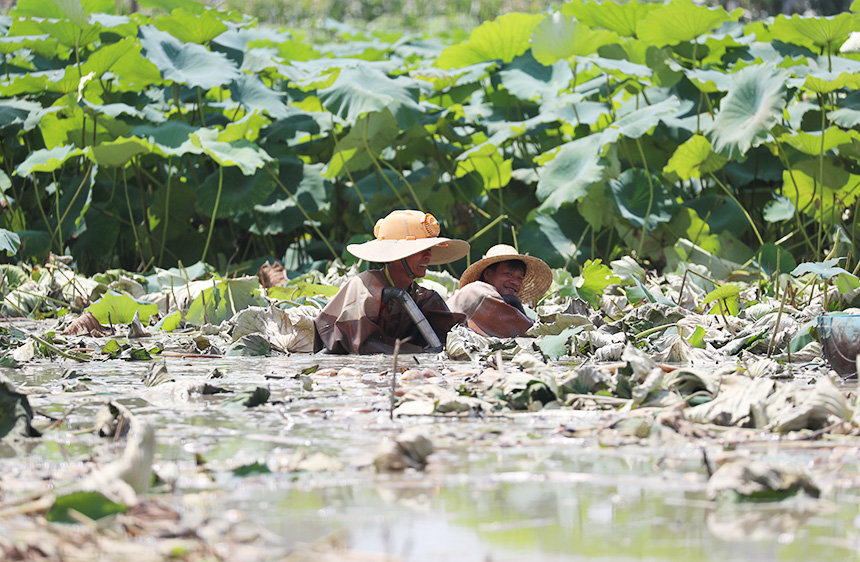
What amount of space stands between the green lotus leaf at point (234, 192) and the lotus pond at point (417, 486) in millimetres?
3915

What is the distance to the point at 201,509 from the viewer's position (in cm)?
Result: 141

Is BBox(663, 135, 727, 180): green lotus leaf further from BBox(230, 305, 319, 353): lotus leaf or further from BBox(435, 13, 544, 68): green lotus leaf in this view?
BBox(230, 305, 319, 353): lotus leaf

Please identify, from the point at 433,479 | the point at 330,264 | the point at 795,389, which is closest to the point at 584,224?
the point at 330,264

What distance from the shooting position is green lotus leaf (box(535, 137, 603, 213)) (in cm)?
→ 559

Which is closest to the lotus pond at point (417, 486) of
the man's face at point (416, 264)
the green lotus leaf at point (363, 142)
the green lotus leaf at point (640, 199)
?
the man's face at point (416, 264)

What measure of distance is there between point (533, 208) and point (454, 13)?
13.4 m

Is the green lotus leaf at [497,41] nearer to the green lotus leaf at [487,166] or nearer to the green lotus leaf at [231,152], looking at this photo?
the green lotus leaf at [487,166]

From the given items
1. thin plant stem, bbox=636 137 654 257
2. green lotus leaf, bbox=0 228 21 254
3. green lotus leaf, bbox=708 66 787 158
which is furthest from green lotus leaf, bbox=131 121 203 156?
green lotus leaf, bbox=708 66 787 158

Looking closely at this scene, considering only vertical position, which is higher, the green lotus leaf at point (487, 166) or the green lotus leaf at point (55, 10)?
the green lotus leaf at point (55, 10)

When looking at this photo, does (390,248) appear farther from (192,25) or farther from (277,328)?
(192,25)

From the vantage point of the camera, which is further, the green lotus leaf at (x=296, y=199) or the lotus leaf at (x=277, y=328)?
the green lotus leaf at (x=296, y=199)

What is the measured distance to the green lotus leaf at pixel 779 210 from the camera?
19.4ft

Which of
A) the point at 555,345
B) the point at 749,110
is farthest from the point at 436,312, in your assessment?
the point at 749,110

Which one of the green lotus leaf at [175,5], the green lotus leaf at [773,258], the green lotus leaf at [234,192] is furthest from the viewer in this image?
the green lotus leaf at [175,5]
